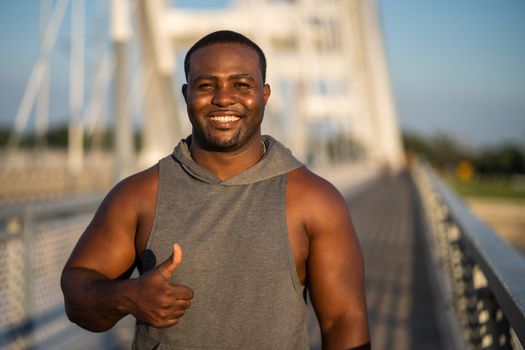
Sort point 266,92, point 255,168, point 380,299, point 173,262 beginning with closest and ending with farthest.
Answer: point 173,262 → point 255,168 → point 266,92 → point 380,299

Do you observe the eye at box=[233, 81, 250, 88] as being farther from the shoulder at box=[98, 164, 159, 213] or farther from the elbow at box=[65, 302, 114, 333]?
the elbow at box=[65, 302, 114, 333]

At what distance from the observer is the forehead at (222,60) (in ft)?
5.83

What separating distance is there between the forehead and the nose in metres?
0.04

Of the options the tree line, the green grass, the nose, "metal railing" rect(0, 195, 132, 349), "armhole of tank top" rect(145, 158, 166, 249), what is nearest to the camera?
"armhole of tank top" rect(145, 158, 166, 249)

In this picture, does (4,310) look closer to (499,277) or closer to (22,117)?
(499,277)

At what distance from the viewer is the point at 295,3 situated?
18.7 metres

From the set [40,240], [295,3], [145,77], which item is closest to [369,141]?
[295,3]

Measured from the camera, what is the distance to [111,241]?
174 centimetres

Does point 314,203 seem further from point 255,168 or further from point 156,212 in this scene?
point 156,212

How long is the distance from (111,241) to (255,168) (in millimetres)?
421

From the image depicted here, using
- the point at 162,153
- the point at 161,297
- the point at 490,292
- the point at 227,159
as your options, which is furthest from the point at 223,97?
the point at 162,153

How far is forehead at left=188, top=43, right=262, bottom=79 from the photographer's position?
70.0 inches

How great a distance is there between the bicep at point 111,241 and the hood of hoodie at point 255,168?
179 mm

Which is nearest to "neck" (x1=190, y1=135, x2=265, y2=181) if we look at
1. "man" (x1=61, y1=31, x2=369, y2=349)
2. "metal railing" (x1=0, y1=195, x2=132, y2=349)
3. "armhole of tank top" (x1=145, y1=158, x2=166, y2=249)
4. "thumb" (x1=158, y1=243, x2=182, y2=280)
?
"man" (x1=61, y1=31, x2=369, y2=349)
